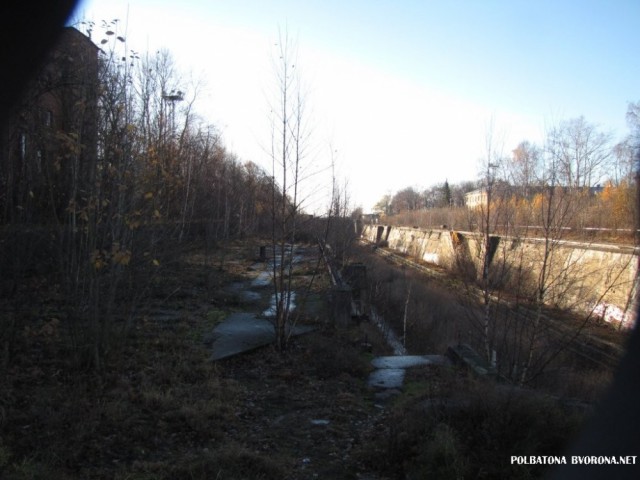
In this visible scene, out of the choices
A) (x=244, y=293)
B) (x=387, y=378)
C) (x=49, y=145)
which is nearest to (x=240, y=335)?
(x=387, y=378)

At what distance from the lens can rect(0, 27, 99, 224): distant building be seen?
5945 millimetres

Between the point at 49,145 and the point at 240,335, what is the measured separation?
14.3 ft

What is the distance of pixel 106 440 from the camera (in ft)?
14.0

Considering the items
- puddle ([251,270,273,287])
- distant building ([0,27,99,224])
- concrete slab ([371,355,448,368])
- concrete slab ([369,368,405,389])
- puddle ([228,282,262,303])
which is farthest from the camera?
puddle ([251,270,273,287])

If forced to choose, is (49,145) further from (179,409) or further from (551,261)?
(551,261)

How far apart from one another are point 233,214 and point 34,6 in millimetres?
28700

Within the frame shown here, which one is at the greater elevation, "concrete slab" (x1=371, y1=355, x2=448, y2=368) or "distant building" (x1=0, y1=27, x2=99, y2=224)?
"distant building" (x1=0, y1=27, x2=99, y2=224)

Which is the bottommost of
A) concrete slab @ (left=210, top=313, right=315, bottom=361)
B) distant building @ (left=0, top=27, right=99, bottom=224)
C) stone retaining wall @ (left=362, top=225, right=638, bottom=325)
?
concrete slab @ (left=210, top=313, right=315, bottom=361)

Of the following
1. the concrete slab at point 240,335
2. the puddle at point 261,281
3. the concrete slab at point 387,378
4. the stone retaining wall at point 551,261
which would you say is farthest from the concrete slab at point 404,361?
the puddle at point 261,281

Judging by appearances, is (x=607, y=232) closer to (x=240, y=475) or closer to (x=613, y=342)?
(x=613, y=342)

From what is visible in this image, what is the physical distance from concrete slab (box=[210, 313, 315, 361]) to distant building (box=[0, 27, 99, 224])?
313 centimetres

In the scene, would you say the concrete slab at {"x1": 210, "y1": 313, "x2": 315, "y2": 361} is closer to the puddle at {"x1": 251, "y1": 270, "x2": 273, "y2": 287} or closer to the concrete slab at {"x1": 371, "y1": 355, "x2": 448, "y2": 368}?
the concrete slab at {"x1": 371, "y1": 355, "x2": 448, "y2": 368}

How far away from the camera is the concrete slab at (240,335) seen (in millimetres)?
7801

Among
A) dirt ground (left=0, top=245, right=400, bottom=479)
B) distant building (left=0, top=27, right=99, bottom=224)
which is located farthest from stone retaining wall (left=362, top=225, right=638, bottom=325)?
distant building (left=0, top=27, right=99, bottom=224)
